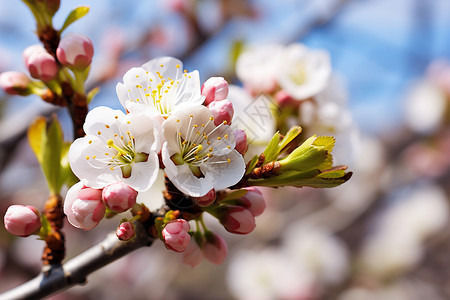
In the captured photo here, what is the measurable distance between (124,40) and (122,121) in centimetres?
321

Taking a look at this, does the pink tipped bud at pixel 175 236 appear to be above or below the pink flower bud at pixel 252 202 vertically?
above

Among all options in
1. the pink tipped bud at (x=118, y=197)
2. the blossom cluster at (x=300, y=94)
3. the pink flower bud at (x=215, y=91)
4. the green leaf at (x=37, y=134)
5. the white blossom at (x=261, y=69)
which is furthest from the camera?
the white blossom at (x=261, y=69)

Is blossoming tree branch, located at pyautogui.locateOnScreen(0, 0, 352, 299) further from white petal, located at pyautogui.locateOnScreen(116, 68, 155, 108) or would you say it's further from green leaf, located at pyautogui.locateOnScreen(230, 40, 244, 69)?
green leaf, located at pyautogui.locateOnScreen(230, 40, 244, 69)

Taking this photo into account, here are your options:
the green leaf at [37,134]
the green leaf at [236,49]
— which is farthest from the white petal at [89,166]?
the green leaf at [236,49]

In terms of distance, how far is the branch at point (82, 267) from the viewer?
951 millimetres

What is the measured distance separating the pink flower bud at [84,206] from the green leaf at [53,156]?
0.25m

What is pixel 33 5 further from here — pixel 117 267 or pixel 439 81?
pixel 439 81

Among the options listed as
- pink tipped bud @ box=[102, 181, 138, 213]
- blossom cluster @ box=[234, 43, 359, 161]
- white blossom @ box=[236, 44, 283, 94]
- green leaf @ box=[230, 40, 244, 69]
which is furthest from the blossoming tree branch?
green leaf @ box=[230, 40, 244, 69]

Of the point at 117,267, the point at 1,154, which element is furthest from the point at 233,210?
the point at 117,267

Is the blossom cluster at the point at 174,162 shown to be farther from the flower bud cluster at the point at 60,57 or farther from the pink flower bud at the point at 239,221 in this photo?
the flower bud cluster at the point at 60,57

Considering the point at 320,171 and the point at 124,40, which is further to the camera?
the point at 124,40

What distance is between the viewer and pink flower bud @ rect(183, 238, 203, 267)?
3.50ft

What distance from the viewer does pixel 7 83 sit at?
3.73ft

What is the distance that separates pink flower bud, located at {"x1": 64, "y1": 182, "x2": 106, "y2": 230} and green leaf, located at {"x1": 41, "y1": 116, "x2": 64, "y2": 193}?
25 cm
